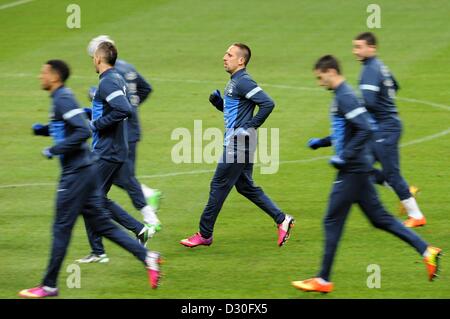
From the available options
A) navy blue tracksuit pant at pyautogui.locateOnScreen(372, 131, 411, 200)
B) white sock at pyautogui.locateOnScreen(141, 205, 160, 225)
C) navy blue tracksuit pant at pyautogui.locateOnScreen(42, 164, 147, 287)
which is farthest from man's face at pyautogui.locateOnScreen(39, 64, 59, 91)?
navy blue tracksuit pant at pyautogui.locateOnScreen(372, 131, 411, 200)

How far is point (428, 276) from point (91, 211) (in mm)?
3595

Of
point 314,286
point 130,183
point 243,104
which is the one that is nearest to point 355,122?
point 314,286

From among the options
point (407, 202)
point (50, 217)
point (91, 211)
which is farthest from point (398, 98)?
point (91, 211)

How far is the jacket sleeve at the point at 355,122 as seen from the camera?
11.4m

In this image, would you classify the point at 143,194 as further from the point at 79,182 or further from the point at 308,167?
the point at 308,167

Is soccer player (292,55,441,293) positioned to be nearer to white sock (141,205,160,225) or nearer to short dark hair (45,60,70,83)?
white sock (141,205,160,225)

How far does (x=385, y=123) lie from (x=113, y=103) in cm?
359

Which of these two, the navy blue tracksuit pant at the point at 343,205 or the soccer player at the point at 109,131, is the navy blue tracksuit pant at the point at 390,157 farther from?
the soccer player at the point at 109,131

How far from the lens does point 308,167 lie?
17.6 meters

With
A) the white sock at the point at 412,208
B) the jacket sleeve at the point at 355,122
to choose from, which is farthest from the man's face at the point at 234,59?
the white sock at the point at 412,208

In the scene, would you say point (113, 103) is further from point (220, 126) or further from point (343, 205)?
point (220, 126)

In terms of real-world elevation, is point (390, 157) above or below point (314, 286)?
above

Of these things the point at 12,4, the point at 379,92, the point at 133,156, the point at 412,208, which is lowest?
the point at 412,208

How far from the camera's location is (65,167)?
1162cm
